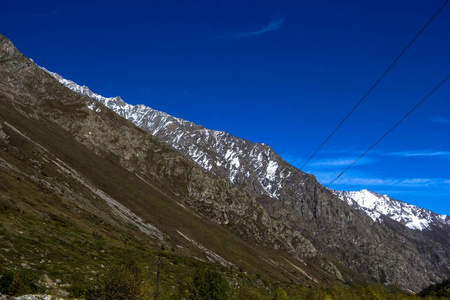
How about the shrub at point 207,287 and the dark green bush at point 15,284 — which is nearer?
the dark green bush at point 15,284

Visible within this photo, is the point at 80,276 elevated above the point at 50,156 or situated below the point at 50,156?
below

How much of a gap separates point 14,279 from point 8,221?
78.6 ft

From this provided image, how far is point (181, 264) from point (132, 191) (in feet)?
291

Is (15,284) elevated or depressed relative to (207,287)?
depressed

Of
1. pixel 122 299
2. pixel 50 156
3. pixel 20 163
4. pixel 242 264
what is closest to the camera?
pixel 122 299

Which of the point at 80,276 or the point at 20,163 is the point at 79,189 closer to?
the point at 20,163

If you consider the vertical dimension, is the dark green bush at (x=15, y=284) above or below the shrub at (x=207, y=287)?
below

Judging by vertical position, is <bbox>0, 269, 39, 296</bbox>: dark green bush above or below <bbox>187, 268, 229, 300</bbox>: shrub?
below

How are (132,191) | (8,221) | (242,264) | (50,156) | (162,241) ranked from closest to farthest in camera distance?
(8,221)
(162,241)
(50,156)
(242,264)
(132,191)

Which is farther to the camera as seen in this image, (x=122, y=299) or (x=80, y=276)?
(x=80, y=276)

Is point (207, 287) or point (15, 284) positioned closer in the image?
point (15, 284)

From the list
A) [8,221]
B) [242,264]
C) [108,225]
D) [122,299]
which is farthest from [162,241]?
[122,299]

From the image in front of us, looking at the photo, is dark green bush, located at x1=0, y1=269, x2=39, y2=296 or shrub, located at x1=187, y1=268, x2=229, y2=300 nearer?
dark green bush, located at x1=0, y1=269, x2=39, y2=296

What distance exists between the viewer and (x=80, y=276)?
145ft
